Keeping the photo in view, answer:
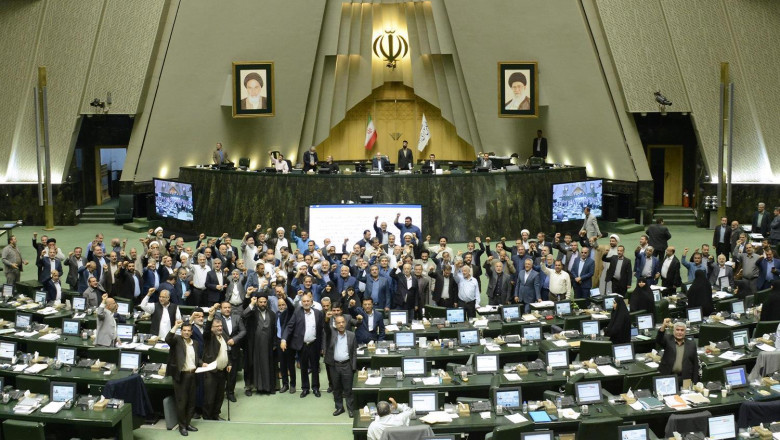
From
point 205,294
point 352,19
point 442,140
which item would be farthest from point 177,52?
point 205,294

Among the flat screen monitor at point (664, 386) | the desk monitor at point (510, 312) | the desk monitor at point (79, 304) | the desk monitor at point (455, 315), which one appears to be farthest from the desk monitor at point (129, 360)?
the flat screen monitor at point (664, 386)

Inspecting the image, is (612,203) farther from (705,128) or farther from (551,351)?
(551,351)

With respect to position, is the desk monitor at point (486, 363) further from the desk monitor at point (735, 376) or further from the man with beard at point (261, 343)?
the man with beard at point (261, 343)

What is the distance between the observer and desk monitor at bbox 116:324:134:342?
14336 mm

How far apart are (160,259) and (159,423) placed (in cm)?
516

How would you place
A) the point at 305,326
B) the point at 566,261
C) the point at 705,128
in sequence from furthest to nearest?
the point at 705,128 < the point at 566,261 < the point at 305,326

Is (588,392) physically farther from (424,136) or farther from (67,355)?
(424,136)

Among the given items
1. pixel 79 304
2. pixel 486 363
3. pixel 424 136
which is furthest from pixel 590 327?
pixel 424 136

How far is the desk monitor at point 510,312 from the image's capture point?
50.5 feet

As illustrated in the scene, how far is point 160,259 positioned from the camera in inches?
698

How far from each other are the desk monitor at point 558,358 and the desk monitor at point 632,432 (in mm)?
2595

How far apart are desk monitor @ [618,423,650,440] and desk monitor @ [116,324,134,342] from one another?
305 inches

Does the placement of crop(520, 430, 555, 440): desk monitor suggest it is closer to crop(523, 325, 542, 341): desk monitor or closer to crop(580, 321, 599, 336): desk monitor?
crop(523, 325, 542, 341): desk monitor

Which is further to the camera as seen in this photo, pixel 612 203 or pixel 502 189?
pixel 612 203
